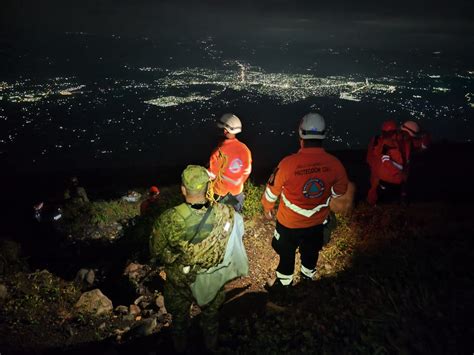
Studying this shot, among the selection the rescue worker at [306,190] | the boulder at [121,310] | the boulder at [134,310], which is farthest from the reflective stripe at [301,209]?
the boulder at [121,310]

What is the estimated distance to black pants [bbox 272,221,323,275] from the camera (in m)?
3.79

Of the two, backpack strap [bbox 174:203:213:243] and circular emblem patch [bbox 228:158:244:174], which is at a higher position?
backpack strap [bbox 174:203:213:243]

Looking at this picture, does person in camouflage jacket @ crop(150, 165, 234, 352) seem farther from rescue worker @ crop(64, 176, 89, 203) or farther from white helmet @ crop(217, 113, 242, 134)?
rescue worker @ crop(64, 176, 89, 203)

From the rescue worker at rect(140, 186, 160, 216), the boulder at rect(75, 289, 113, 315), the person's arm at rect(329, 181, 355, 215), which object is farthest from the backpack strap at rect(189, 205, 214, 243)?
the rescue worker at rect(140, 186, 160, 216)

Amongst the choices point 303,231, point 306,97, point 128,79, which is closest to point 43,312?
point 303,231

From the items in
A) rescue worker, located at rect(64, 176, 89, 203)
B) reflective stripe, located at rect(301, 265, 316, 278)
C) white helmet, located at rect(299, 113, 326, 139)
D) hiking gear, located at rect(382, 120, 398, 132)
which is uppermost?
white helmet, located at rect(299, 113, 326, 139)

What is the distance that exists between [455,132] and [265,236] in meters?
47.7

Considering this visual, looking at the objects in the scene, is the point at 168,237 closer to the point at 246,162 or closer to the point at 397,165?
the point at 246,162

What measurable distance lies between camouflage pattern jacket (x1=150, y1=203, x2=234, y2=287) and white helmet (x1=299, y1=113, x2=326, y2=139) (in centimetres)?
130

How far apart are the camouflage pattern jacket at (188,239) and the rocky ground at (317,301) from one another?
1042mm

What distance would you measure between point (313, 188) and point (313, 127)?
712 millimetres

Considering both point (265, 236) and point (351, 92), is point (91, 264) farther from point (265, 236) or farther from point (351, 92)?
point (351, 92)

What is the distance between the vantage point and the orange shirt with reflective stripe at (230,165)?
4785 mm

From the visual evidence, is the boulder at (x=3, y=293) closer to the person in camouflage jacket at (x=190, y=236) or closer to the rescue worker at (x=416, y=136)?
the person in camouflage jacket at (x=190, y=236)
